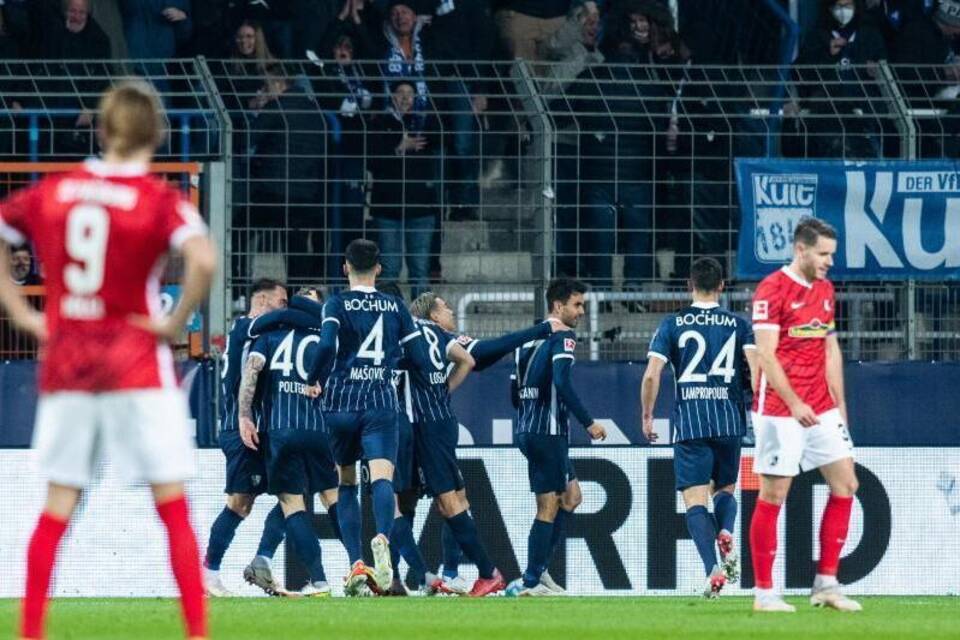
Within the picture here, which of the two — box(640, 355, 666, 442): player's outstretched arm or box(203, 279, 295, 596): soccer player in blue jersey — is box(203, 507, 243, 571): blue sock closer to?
box(203, 279, 295, 596): soccer player in blue jersey

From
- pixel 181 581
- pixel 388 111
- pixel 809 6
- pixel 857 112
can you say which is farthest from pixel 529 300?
pixel 181 581

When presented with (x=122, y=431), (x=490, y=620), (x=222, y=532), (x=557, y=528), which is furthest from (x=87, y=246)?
(x=557, y=528)

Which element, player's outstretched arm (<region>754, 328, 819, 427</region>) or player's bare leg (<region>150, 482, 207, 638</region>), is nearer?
player's bare leg (<region>150, 482, 207, 638</region>)

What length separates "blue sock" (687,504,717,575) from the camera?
43.3ft

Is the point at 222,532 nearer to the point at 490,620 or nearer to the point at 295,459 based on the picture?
the point at 295,459

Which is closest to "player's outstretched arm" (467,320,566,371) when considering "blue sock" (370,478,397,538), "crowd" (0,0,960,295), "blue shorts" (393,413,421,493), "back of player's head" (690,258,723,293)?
"blue shorts" (393,413,421,493)

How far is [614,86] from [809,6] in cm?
310

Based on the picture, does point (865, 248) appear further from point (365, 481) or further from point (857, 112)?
point (365, 481)

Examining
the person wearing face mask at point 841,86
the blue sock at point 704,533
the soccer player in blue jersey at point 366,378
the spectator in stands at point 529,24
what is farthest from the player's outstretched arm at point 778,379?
the spectator in stands at point 529,24

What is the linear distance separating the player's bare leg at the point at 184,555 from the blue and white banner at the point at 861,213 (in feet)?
30.0

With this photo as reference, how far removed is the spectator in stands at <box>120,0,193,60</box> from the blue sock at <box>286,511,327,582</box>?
525 cm

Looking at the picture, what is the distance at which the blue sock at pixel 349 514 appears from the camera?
13430mm

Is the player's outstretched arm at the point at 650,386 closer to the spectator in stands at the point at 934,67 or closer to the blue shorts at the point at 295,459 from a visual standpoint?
the blue shorts at the point at 295,459

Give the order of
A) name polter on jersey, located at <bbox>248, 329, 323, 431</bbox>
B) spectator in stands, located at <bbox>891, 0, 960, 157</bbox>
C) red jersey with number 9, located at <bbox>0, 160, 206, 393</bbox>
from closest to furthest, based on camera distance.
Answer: red jersey with number 9, located at <bbox>0, 160, 206, 393</bbox> → name polter on jersey, located at <bbox>248, 329, 323, 431</bbox> → spectator in stands, located at <bbox>891, 0, 960, 157</bbox>
